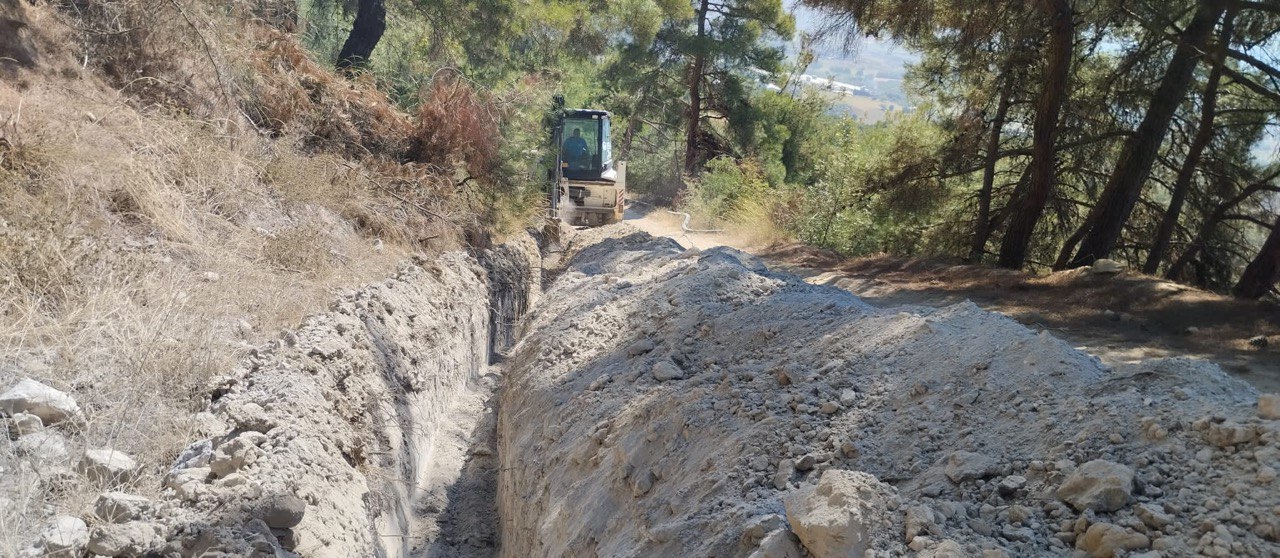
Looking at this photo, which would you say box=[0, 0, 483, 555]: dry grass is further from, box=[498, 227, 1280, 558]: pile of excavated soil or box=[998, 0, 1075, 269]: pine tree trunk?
box=[998, 0, 1075, 269]: pine tree trunk

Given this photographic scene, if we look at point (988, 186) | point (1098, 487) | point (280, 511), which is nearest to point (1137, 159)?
point (988, 186)

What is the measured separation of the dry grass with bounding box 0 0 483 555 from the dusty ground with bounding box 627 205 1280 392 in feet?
20.8

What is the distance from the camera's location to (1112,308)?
33.8ft

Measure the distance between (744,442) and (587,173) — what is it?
15.1 m

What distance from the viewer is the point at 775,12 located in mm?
29938

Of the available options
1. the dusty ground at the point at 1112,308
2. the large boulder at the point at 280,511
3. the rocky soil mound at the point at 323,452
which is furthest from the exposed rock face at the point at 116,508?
the dusty ground at the point at 1112,308

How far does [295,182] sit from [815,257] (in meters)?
9.55

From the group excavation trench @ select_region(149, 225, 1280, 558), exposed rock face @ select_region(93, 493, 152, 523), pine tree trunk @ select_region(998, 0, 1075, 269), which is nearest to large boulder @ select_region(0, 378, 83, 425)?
excavation trench @ select_region(149, 225, 1280, 558)

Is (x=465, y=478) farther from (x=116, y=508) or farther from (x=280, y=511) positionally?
(x=116, y=508)

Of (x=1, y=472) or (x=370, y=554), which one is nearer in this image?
(x=1, y=472)

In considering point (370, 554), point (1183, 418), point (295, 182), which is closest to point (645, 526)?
point (370, 554)

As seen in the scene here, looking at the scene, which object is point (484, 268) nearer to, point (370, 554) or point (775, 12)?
point (370, 554)

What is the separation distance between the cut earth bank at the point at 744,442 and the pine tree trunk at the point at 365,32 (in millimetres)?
8520

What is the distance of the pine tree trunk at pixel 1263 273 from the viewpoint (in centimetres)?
1112
